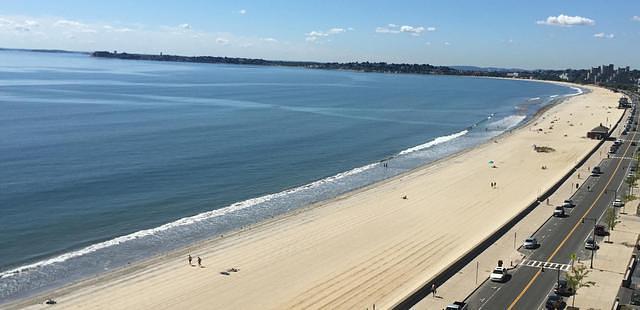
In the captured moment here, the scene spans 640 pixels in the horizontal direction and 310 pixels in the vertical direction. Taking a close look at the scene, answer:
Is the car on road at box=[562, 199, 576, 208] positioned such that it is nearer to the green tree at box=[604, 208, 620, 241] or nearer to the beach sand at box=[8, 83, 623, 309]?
the beach sand at box=[8, 83, 623, 309]

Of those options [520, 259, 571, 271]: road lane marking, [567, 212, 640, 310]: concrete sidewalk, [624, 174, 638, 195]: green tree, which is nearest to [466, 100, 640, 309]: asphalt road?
[520, 259, 571, 271]: road lane marking

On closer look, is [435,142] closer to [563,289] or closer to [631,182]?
[631,182]

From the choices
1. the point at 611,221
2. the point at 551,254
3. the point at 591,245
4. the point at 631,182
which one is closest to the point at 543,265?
the point at 551,254

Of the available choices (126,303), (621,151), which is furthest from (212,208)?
(621,151)

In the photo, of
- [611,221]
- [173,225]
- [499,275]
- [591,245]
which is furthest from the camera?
[173,225]

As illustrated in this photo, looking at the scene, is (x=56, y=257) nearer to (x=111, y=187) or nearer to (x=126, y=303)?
(x=126, y=303)

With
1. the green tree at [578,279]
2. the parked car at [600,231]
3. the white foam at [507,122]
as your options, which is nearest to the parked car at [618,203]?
the parked car at [600,231]
